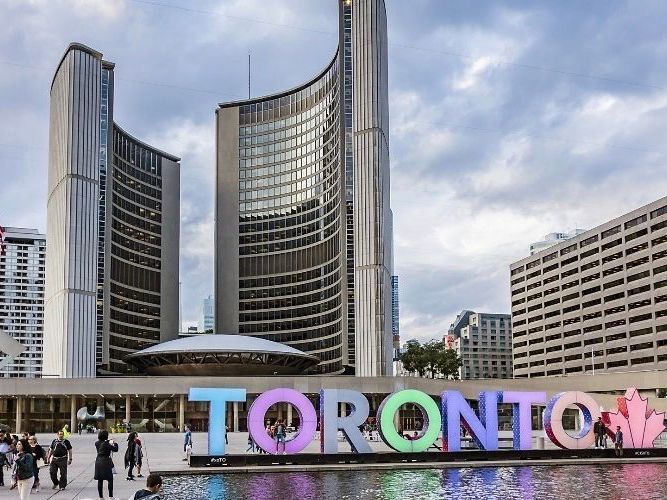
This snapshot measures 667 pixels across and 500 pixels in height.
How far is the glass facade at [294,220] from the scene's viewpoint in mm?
152875

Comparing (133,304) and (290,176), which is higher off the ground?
(290,176)

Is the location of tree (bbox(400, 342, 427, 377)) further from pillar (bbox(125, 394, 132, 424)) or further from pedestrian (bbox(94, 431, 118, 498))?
pedestrian (bbox(94, 431, 118, 498))

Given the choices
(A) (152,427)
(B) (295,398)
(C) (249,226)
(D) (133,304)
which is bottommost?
(A) (152,427)

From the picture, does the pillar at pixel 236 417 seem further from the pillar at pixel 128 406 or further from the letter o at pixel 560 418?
the letter o at pixel 560 418

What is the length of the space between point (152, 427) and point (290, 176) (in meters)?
79.0

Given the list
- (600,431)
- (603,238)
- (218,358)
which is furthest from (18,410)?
(603,238)

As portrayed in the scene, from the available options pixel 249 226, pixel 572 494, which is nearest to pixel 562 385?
pixel 249 226

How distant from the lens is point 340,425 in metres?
41.6

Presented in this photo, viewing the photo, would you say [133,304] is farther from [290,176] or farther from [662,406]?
[662,406]

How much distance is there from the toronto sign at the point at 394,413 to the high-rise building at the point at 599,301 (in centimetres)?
10277

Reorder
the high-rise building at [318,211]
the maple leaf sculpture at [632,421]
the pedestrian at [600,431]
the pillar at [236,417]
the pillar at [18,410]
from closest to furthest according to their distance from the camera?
1. the maple leaf sculpture at [632,421]
2. the pedestrian at [600,431]
3. the pillar at [236,417]
4. the pillar at [18,410]
5. the high-rise building at [318,211]

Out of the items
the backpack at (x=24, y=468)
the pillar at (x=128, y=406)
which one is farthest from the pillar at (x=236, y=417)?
the backpack at (x=24, y=468)

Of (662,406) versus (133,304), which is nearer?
(662,406)

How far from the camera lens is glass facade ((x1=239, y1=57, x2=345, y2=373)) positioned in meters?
153
